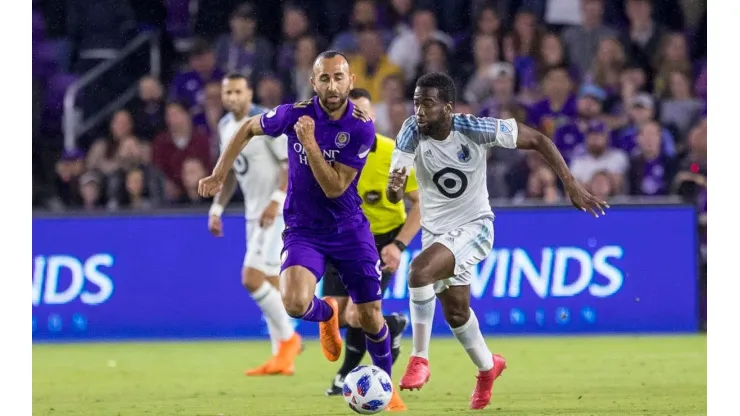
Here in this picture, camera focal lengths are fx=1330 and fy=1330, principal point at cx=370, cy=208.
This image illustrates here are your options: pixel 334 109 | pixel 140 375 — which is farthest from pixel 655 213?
pixel 334 109

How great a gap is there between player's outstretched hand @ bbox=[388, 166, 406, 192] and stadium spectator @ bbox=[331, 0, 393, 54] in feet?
30.4

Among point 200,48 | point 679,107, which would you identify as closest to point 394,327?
point 679,107

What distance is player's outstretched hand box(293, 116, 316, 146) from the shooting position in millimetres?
7473

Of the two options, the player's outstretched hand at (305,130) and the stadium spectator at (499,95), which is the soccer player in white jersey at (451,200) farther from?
the stadium spectator at (499,95)

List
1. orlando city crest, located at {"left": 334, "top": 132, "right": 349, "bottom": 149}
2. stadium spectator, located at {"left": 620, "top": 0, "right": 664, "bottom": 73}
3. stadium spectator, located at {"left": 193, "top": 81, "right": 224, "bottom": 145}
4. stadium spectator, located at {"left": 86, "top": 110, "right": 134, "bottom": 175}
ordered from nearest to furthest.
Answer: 1. orlando city crest, located at {"left": 334, "top": 132, "right": 349, "bottom": 149}
2. stadium spectator, located at {"left": 193, "top": 81, "right": 224, "bottom": 145}
3. stadium spectator, located at {"left": 86, "top": 110, "right": 134, "bottom": 175}
4. stadium spectator, located at {"left": 620, "top": 0, "right": 664, "bottom": 73}

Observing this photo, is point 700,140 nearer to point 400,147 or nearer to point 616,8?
point 616,8

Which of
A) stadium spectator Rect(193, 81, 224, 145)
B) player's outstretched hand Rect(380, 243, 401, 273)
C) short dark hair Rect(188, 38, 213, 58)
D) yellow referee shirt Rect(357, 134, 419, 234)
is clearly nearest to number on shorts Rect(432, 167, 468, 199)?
player's outstretched hand Rect(380, 243, 401, 273)

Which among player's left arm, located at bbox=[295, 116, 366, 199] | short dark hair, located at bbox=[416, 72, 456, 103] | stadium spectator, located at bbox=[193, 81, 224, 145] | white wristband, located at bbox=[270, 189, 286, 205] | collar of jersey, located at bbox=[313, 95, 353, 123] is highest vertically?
stadium spectator, located at bbox=[193, 81, 224, 145]

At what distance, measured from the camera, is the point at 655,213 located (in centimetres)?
1384

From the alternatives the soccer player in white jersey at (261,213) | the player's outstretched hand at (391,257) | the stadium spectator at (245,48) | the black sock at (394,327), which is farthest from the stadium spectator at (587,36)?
the player's outstretched hand at (391,257)

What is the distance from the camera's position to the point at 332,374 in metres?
10.6

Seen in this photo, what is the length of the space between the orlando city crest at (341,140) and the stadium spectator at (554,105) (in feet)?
25.6

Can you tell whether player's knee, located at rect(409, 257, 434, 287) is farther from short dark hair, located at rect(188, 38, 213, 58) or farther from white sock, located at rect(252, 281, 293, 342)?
short dark hair, located at rect(188, 38, 213, 58)

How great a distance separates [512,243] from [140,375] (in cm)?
450
